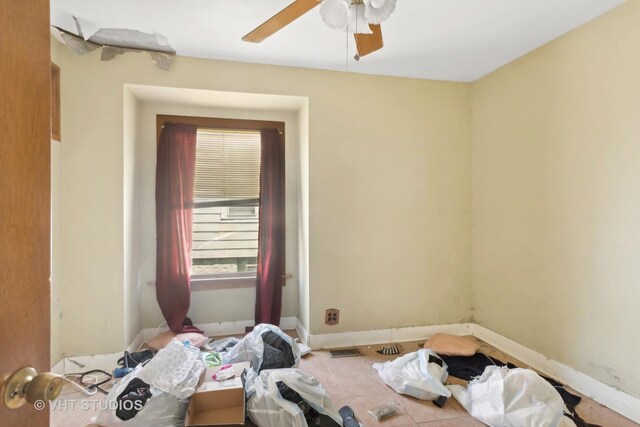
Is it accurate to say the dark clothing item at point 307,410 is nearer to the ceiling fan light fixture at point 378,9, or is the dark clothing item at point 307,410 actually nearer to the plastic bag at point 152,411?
the plastic bag at point 152,411

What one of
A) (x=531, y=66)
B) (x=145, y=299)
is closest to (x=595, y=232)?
(x=531, y=66)

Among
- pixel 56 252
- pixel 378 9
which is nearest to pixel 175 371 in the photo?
pixel 56 252

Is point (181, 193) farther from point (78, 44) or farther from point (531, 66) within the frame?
point (531, 66)

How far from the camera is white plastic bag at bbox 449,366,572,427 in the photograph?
1751 mm

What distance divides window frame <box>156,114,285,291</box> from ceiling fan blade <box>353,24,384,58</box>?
60.8 inches

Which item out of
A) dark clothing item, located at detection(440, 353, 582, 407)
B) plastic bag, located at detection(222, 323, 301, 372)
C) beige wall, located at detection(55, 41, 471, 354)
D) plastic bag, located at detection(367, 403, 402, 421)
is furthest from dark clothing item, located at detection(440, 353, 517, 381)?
plastic bag, located at detection(222, 323, 301, 372)

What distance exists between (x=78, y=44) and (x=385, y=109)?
8.05ft

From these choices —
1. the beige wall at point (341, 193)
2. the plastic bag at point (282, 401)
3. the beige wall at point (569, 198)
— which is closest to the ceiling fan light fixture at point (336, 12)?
the beige wall at point (341, 193)

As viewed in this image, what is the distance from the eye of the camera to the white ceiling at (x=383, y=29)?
199 centimetres

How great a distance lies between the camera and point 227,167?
326cm

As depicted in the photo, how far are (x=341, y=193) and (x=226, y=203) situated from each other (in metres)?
1.18

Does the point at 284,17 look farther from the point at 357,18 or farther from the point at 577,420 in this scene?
the point at 577,420

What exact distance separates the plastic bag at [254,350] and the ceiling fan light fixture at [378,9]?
2.04m

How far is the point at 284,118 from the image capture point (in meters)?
3.33
